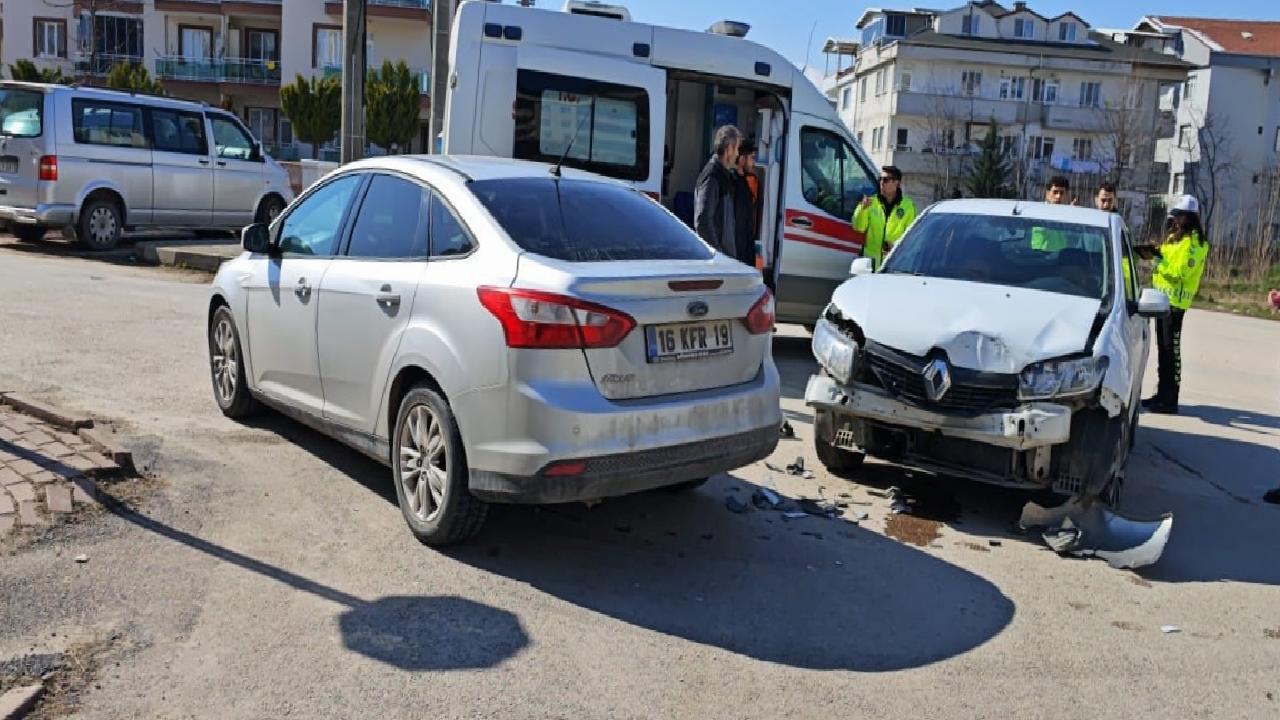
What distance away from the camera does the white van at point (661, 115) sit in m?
9.62

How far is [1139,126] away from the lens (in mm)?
61875

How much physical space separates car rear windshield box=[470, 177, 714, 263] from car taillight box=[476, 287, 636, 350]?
437mm

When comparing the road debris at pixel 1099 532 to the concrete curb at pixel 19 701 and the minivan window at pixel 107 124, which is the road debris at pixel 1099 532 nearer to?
the concrete curb at pixel 19 701

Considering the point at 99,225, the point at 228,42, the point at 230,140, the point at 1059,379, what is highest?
the point at 228,42

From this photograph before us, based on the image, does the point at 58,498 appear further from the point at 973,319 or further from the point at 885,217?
the point at 885,217

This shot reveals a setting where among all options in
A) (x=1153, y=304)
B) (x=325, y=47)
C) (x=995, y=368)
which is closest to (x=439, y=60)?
(x=1153, y=304)

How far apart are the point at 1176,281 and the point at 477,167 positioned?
294 inches

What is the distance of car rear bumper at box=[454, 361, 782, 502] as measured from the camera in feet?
15.4

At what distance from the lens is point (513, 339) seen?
4.71m

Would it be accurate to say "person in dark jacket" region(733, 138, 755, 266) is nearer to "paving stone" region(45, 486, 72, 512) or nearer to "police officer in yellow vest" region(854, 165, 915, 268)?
"police officer in yellow vest" region(854, 165, 915, 268)

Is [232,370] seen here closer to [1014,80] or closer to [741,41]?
[741,41]

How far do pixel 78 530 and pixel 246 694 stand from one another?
5.85 ft

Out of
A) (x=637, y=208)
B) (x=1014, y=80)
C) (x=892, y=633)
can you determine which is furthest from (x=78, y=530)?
(x=1014, y=80)

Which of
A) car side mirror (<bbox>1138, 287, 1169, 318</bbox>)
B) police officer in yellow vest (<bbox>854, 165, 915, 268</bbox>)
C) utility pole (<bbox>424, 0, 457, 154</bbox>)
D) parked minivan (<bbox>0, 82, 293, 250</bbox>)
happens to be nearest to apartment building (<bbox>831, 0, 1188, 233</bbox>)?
parked minivan (<bbox>0, 82, 293, 250</bbox>)
